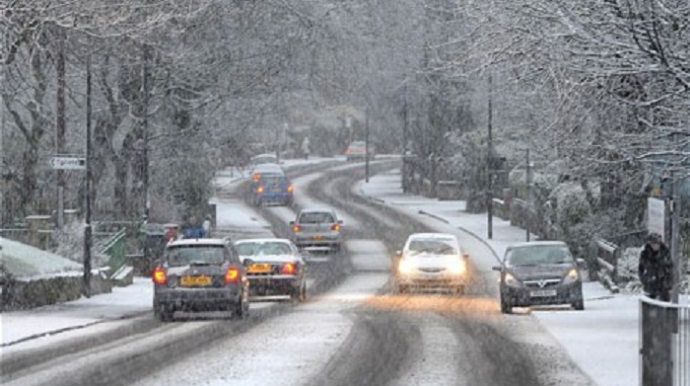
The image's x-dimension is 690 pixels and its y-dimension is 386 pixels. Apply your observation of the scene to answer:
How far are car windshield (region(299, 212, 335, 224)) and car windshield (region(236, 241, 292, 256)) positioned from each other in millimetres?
19025

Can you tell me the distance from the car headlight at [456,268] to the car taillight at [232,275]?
11.3 m

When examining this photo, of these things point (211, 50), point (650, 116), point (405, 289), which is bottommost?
point (405, 289)

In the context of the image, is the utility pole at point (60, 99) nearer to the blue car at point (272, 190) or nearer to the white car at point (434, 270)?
the white car at point (434, 270)

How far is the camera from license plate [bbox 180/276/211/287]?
95.7ft

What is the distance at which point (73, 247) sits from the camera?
41281 mm

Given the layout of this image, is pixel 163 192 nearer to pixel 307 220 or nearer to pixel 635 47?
pixel 307 220

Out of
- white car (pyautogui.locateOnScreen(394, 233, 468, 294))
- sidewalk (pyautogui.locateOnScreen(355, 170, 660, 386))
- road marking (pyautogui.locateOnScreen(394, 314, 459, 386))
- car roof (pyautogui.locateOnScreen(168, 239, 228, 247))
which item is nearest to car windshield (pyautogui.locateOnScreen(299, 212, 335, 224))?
sidewalk (pyautogui.locateOnScreen(355, 170, 660, 386))

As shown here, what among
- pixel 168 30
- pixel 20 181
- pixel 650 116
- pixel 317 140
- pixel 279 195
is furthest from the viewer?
pixel 317 140

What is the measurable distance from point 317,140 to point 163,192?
7073 cm

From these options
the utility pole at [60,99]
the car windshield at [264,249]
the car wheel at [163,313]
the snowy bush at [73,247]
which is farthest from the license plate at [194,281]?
the snowy bush at [73,247]

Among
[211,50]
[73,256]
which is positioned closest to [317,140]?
[211,50]

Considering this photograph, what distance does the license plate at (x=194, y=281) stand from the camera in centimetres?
2917

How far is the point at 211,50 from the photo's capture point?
50000mm

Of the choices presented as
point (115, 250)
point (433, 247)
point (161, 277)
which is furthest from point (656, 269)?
point (115, 250)
